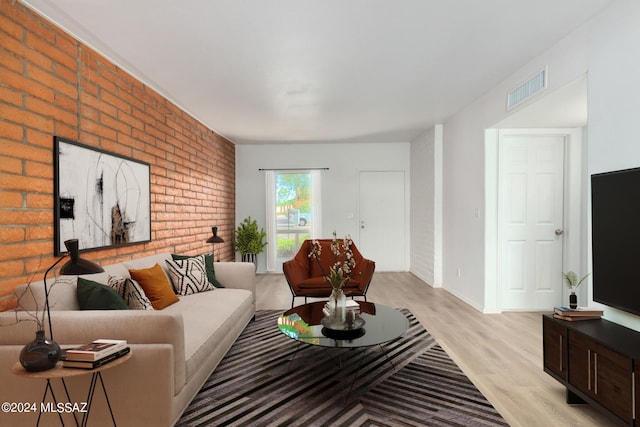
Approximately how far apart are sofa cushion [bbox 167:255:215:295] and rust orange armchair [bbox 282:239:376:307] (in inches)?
34.5

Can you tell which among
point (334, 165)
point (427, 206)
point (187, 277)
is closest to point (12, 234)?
point (187, 277)

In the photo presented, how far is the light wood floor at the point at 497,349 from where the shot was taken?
7.26 ft

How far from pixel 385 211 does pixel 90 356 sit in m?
6.28

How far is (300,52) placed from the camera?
3.10 m

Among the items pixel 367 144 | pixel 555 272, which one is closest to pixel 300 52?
pixel 555 272

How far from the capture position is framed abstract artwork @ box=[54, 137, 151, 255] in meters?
2.58

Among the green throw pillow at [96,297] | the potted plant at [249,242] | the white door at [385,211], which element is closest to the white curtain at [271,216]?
the potted plant at [249,242]

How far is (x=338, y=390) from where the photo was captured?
8.16ft

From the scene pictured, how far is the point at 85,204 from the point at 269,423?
212 centimetres

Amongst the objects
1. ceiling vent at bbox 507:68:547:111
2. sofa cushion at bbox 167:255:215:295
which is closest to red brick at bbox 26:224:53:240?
sofa cushion at bbox 167:255:215:295

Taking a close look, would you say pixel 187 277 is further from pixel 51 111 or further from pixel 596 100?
pixel 596 100

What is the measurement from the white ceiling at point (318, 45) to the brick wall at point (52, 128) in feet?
0.59

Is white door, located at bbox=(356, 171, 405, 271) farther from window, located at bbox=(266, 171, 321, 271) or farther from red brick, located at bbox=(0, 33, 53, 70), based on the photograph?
red brick, located at bbox=(0, 33, 53, 70)

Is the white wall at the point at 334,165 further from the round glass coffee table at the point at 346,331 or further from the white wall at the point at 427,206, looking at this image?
the round glass coffee table at the point at 346,331
